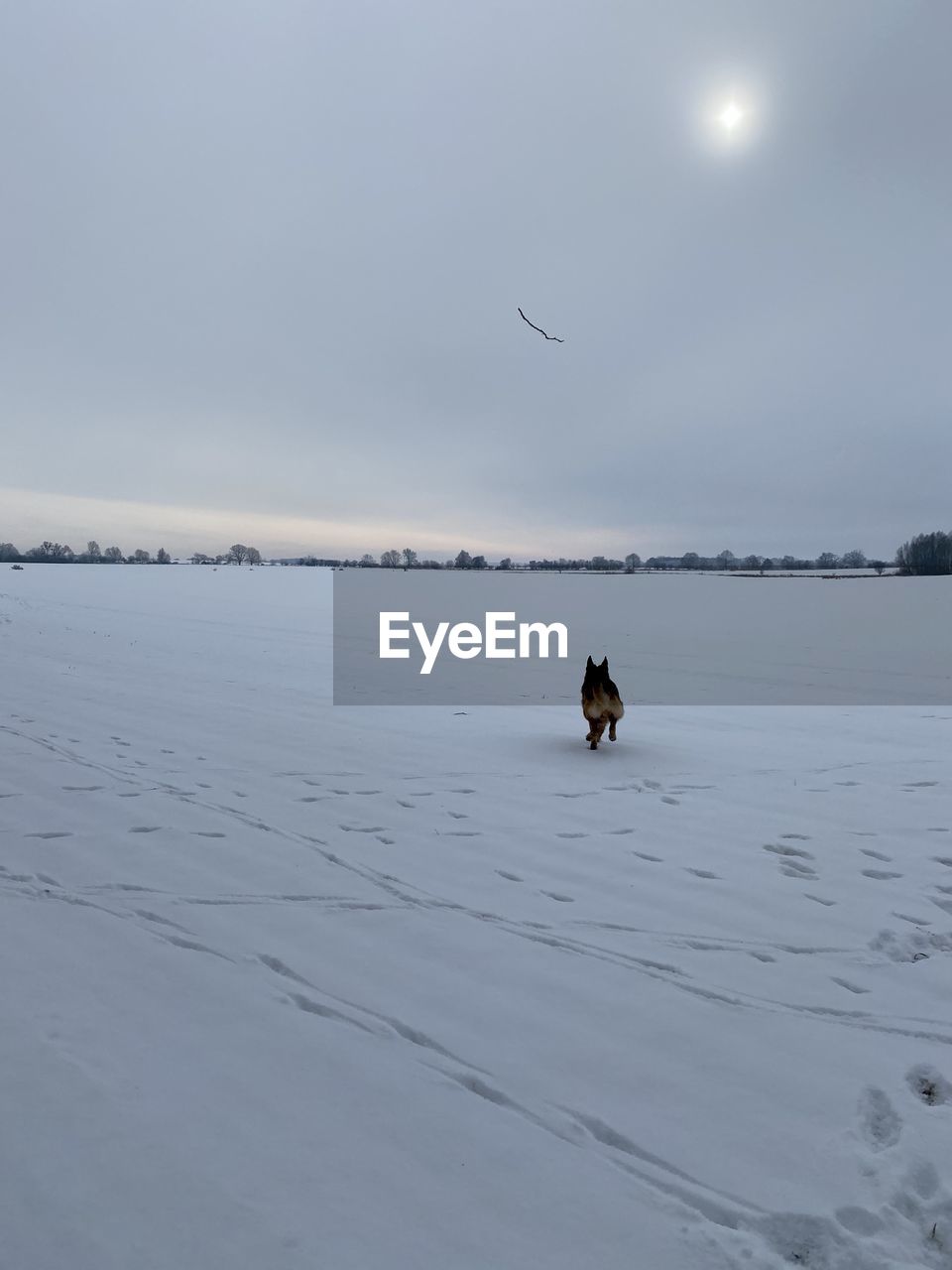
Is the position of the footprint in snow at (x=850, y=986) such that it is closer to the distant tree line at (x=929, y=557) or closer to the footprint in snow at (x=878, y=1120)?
the footprint in snow at (x=878, y=1120)

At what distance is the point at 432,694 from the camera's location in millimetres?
12773

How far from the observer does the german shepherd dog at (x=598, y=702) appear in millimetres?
8516

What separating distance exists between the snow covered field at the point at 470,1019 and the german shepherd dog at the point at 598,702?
1351 millimetres

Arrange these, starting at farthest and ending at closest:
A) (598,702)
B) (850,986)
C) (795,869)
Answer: (598,702) < (795,869) < (850,986)

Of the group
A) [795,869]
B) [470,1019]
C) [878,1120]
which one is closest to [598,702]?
[795,869]

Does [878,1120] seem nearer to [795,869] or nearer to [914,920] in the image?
[914,920]

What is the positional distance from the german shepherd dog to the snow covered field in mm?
1351

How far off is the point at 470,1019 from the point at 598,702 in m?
5.44

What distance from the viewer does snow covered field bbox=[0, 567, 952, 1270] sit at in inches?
91.1

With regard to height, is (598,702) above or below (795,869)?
above

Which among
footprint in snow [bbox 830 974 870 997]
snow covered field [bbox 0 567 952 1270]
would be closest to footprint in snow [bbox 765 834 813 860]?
snow covered field [bbox 0 567 952 1270]

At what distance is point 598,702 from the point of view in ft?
27.9

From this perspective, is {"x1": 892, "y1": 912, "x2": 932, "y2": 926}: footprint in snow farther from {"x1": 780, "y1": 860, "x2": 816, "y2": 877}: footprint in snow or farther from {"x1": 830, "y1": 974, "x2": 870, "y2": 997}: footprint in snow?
{"x1": 830, "y1": 974, "x2": 870, "y2": 997}: footprint in snow

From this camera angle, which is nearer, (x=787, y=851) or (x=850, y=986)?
(x=850, y=986)
